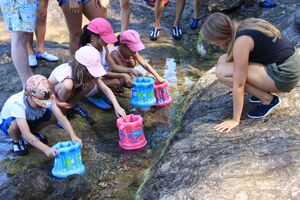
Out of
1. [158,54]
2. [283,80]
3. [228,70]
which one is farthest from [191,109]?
[158,54]

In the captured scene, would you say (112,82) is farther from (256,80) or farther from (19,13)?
(256,80)

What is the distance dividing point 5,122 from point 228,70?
1.75 metres

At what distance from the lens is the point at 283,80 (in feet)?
9.91

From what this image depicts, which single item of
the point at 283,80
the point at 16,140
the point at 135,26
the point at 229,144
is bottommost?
the point at 135,26

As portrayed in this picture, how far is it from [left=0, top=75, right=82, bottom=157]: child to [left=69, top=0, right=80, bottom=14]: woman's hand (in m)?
0.96

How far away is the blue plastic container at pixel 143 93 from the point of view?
416 centimetres

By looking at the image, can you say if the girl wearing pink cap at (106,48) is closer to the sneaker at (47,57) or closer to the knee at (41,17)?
the sneaker at (47,57)

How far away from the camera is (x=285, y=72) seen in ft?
9.86

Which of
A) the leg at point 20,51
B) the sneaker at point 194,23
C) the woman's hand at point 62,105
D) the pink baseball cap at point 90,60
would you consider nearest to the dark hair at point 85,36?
the pink baseball cap at point 90,60

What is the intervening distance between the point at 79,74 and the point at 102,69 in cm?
20

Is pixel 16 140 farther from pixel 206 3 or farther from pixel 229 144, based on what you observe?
pixel 206 3

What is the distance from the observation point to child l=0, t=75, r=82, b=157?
3.15 m

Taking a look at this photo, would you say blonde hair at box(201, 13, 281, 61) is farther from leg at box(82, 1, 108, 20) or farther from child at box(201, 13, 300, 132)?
leg at box(82, 1, 108, 20)

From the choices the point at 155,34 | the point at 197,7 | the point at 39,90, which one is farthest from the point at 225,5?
the point at 39,90
